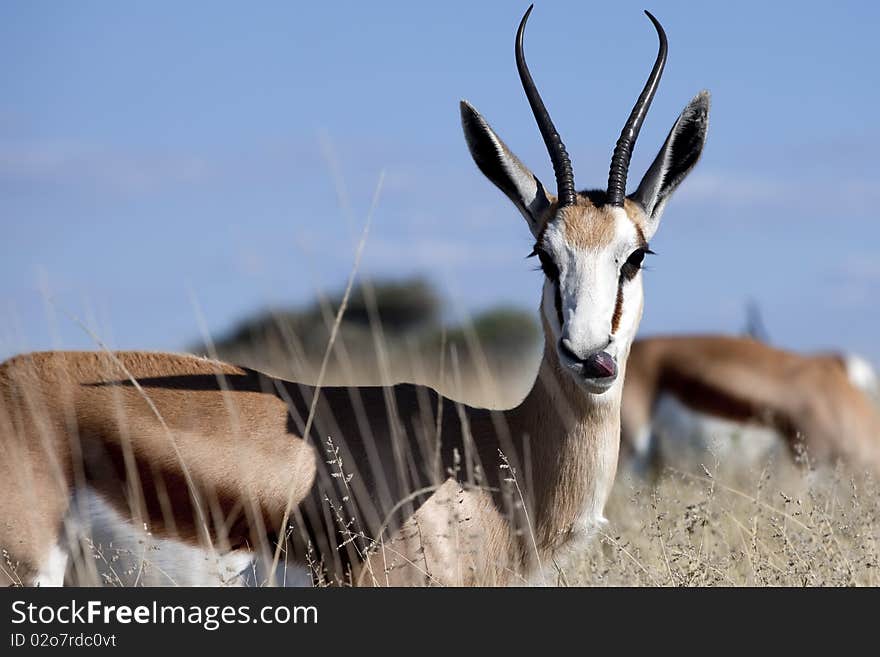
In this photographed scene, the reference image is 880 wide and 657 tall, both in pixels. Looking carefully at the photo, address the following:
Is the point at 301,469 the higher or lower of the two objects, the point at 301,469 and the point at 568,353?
the lower

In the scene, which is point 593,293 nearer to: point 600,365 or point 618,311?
point 618,311

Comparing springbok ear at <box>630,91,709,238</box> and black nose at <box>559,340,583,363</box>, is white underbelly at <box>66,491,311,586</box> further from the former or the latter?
springbok ear at <box>630,91,709,238</box>

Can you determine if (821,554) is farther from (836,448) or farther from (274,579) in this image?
(836,448)

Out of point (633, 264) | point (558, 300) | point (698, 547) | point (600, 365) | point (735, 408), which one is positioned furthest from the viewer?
point (735, 408)

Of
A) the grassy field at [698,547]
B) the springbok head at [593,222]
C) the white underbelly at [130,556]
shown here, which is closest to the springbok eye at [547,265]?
the springbok head at [593,222]

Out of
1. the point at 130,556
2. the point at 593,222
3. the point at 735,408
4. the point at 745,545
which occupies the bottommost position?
the point at 735,408

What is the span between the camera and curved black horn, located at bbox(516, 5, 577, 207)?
21.4 ft

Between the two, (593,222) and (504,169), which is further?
(504,169)

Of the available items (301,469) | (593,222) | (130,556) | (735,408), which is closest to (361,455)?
(301,469)

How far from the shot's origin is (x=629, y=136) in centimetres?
Answer: 665

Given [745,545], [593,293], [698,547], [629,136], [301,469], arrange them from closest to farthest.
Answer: [593,293] → [301,469] → [629,136] → [745,545] → [698,547]

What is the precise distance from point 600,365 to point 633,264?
0.79 meters

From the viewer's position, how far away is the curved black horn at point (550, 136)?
6531 millimetres

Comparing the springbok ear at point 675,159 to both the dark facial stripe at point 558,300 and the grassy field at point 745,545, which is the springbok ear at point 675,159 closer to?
the dark facial stripe at point 558,300
